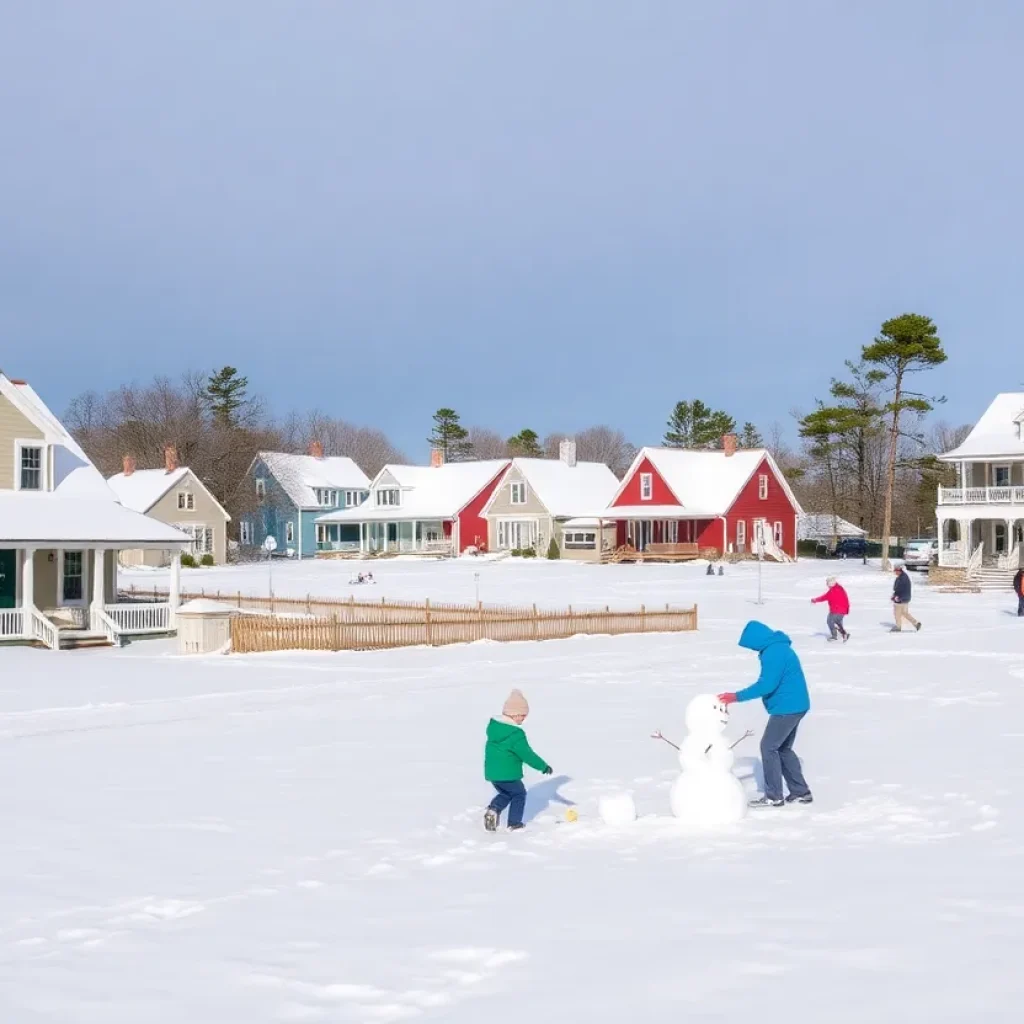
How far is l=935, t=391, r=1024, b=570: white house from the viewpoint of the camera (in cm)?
4769

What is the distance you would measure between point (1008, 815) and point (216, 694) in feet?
41.4

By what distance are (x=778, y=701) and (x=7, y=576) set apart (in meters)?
24.8

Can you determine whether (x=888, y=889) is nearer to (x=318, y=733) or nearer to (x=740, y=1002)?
(x=740, y=1002)

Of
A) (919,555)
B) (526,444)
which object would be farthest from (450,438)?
(919,555)

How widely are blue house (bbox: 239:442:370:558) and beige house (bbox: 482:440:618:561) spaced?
463 inches

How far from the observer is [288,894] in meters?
7.77

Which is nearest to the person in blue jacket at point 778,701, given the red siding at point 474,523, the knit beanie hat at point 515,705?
the knit beanie hat at point 515,705

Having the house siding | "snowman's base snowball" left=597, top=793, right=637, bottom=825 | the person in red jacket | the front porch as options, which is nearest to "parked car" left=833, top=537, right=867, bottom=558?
the person in red jacket

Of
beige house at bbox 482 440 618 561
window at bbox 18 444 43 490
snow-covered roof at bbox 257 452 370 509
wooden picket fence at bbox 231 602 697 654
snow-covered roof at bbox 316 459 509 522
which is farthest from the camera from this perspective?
snow-covered roof at bbox 257 452 370 509

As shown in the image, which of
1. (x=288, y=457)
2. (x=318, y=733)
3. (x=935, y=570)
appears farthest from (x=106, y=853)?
(x=288, y=457)

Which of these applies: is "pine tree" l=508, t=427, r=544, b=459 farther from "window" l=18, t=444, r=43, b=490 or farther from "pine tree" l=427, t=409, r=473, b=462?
"window" l=18, t=444, r=43, b=490

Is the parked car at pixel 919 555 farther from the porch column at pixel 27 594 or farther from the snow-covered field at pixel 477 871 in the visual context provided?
the porch column at pixel 27 594

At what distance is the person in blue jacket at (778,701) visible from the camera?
992cm

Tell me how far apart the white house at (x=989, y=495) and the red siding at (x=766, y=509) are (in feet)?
48.8
